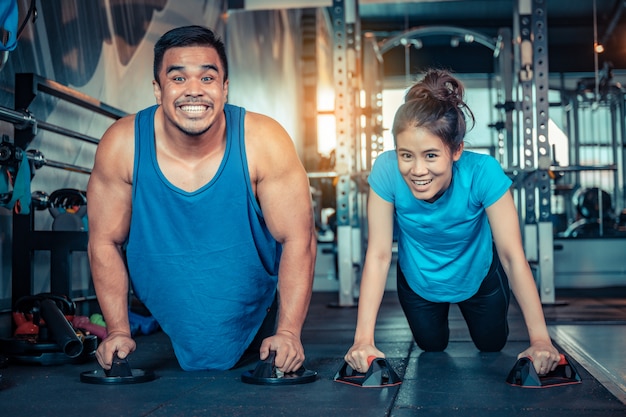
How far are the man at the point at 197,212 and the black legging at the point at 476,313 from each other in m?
0.46

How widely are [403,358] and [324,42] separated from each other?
24.2 ft

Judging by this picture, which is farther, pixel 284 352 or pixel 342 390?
pixel 284 352

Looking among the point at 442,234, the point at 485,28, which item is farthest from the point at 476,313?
the point at 485,28

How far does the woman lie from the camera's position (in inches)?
71.1

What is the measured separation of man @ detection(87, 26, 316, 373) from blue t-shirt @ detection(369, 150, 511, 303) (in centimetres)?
25

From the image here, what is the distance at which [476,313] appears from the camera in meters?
2.22

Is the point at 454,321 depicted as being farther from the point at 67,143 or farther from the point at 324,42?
the point at 324,42

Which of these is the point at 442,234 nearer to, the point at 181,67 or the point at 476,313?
the point at 476,313

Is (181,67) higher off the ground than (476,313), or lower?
higher

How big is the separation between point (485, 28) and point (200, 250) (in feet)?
27.3

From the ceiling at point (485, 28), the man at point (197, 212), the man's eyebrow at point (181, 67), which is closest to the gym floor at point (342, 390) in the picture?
the man at point (197, 212)

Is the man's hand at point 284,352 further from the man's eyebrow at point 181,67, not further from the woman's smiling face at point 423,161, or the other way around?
the man's eyebrow at point 181,67

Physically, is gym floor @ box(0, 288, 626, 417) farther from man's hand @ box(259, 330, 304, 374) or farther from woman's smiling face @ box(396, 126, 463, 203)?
woman's smiling face @ box(396, 126, 463, 203)

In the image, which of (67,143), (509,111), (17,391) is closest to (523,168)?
(509,111)
